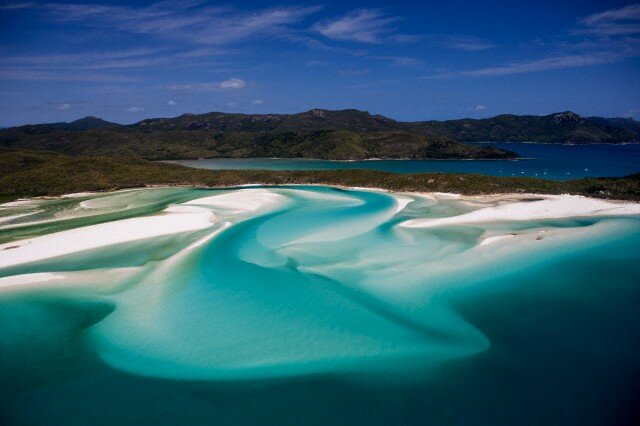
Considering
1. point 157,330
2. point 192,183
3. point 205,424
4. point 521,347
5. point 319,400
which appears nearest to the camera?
point 205,424

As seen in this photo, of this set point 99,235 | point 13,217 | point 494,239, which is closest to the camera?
point 494,239

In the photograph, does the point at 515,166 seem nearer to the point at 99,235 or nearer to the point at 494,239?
the point at 494,239

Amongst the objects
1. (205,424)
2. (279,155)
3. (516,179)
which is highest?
(279,155)

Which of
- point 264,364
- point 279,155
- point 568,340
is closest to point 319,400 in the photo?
point 264,364

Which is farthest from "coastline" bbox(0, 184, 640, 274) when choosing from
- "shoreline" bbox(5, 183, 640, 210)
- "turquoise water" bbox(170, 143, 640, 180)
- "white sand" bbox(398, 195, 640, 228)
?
"turquoise water" bbox(170, 143, 640, 180)

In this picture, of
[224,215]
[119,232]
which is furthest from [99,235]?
[224,215]

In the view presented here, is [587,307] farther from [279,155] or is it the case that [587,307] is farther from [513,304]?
[279,155]

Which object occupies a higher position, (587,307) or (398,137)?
(398,137)

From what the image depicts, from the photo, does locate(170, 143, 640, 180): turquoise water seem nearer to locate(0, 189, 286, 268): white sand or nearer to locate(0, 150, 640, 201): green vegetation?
locate(0, 150, 640, 201): green vegetation

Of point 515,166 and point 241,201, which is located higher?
point 515,166
